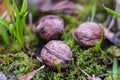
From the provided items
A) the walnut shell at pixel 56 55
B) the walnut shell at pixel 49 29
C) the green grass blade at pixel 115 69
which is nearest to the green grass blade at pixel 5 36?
the walnut shell at pixel 49 29

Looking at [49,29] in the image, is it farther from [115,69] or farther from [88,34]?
[115,69]

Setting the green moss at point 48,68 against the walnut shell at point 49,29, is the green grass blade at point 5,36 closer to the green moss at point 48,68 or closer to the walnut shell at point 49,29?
the green moss at point 48,68

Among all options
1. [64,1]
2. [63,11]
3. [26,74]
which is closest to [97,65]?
[26,74]

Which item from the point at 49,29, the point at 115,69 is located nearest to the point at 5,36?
the point at 49,29

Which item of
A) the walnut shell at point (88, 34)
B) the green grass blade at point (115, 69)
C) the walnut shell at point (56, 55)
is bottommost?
the green grass blade at point (115, 69)

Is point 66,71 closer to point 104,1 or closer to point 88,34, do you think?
point 88,34

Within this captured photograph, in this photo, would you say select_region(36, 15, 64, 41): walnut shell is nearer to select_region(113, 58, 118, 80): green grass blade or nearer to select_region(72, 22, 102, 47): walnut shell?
select_region(72, 22, 102, 47): walnut shell

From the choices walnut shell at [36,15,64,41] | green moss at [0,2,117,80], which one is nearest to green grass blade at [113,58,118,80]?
green moss at [0,2,117,80]
